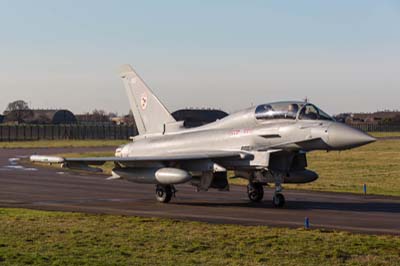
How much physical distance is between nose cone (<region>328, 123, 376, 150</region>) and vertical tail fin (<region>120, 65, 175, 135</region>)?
23.2 feet

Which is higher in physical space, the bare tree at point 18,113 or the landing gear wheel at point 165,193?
the bare tree at point 18,113

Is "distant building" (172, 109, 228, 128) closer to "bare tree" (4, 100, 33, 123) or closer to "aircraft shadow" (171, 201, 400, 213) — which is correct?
"bare tree" (4, 100, 33, 123)

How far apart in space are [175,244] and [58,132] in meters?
95.9

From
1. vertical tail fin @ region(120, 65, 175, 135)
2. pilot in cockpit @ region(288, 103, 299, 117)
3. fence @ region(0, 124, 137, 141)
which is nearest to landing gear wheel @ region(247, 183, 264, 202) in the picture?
pilot in cockpit @ region(288, 103, 299, 117)

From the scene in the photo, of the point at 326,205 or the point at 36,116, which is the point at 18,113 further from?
the point at 326,205

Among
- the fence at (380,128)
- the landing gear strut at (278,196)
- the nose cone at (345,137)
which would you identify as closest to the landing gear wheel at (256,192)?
the landing gear strut at (278,196)

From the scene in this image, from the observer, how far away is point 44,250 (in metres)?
12.9

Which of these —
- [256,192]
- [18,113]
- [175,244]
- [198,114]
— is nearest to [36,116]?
[18,113]

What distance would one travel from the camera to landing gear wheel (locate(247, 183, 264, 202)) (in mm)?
23531

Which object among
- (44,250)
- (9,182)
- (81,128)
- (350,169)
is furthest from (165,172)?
(81,128)

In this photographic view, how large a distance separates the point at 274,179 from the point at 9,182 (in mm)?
13986

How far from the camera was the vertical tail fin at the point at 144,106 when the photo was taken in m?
26.0

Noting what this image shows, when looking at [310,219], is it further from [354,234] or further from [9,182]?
[9,182]

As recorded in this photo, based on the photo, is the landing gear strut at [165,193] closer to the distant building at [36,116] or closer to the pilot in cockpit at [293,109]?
the pilot in cockpit at [293,109]
